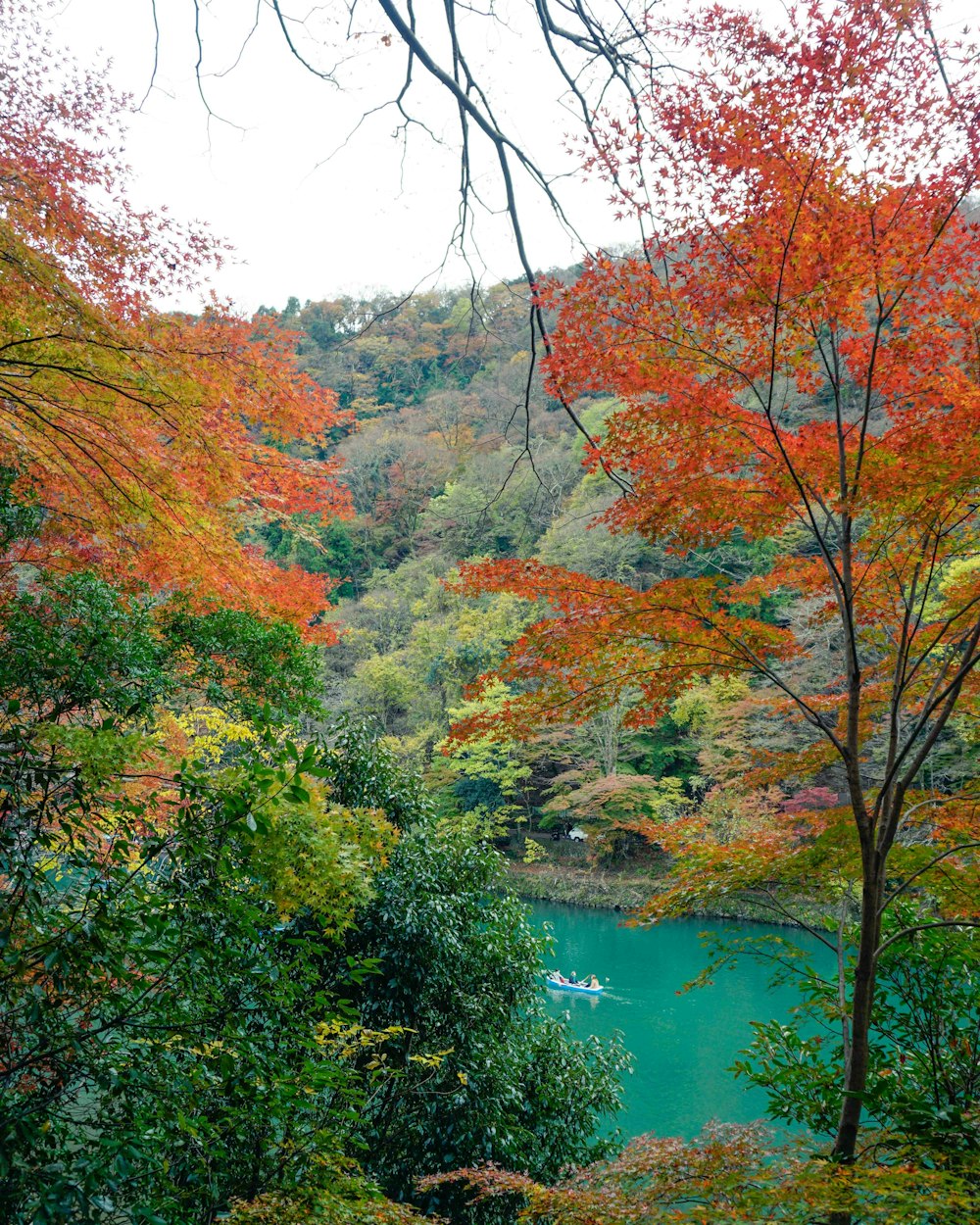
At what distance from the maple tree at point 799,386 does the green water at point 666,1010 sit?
3734 millimetres

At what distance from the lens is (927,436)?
289 cm

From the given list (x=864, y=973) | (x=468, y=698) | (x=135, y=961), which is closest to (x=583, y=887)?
(x=468, y=698)

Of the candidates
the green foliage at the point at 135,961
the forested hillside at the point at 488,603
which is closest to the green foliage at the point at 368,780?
the green foliage at the point at 135,961

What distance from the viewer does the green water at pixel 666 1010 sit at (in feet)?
25.3

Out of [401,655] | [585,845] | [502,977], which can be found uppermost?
[401,655]

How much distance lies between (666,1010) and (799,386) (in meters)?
9.67

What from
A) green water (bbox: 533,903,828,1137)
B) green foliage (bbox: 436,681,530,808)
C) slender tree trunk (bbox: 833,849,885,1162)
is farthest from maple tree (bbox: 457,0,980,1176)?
green foliage (bbox: 436,681,530,808)

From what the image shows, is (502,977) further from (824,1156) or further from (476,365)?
(476,365)

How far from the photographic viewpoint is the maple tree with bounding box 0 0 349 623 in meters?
3.31

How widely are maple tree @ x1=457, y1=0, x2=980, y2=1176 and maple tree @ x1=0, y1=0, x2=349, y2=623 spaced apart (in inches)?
72.4

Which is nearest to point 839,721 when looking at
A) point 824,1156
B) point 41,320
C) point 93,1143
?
point 824,1156

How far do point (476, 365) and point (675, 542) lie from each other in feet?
57.7

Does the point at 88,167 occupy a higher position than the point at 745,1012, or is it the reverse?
the point at 88,167

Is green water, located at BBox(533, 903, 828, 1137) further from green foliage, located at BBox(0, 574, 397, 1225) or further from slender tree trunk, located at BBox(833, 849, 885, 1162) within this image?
green foliage, located at BBox(0, 574, 397, 1225)
